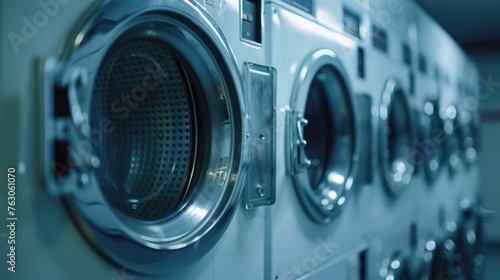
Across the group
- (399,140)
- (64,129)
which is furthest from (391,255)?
(64,129)

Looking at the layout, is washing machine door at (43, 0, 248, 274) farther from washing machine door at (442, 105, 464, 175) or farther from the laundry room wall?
the laundry room wall

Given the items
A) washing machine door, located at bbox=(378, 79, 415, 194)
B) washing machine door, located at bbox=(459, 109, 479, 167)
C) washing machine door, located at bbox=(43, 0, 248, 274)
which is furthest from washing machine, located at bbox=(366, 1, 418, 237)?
washing machine door, located at bbox=(459, 109, 479, 167)

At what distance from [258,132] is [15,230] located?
2.07 ft

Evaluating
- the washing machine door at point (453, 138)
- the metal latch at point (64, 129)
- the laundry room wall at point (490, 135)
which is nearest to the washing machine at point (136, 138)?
the metal latch at point (64, 129)

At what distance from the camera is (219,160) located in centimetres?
104

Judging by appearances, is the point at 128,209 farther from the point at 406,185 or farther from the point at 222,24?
the point at 406,185

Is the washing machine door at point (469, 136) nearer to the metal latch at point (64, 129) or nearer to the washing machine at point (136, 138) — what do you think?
the washing machine at point (136, 138)

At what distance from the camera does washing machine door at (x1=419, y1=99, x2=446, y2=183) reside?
2.73 metres

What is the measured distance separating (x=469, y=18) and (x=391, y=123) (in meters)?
1.54

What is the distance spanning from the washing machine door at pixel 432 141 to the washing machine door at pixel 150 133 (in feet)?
6.14

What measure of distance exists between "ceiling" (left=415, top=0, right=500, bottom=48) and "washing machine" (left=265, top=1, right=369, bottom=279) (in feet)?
5.15

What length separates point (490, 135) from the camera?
448 cm

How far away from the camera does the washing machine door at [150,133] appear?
68cm

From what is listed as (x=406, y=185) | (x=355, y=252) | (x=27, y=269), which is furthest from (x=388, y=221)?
(x=27, y=269)
